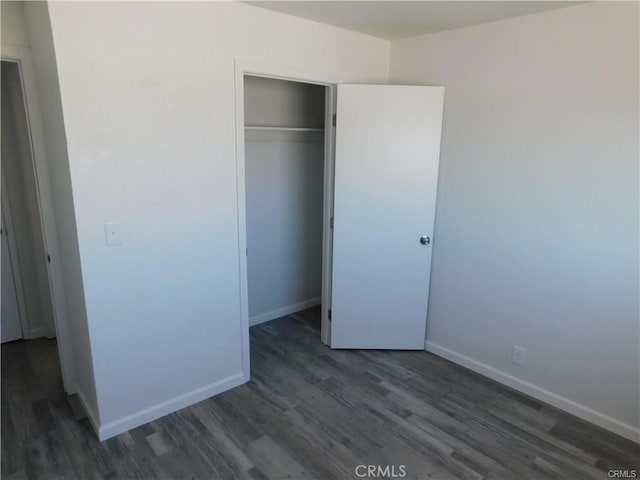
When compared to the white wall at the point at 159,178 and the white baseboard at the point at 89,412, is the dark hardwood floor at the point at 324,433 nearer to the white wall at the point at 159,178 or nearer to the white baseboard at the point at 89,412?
the white baseboard at the point at 89,412

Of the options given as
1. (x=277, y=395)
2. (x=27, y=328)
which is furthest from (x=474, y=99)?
(x=27, y=328)

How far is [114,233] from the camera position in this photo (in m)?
2.08

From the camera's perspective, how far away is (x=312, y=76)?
2.72 metres

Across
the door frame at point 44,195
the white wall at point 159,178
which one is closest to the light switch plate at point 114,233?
the white wall at point 159,178

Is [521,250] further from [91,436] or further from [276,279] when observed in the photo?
[91,436]

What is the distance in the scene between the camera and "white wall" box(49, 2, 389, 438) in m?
1.94

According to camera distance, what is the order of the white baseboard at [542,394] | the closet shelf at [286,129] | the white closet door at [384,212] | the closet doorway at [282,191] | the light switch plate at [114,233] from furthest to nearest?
1. the closet doorway at [282,191]
2. the closet shelf at [286,129]
3. the white closet door at [384,212]
4. the white baseboard at [542,394]
5. the light switch plate at [114,233]

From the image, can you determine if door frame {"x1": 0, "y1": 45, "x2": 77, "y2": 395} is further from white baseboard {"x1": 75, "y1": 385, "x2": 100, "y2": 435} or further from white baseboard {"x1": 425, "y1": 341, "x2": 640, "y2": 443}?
white baseboard {"x1": 425, "y1": 341, "x2": 640, "y2": 443}

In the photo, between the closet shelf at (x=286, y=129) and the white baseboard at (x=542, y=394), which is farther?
the closet shelf at (x=286, y=129)

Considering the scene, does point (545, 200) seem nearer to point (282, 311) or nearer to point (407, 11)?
point (407, 11)

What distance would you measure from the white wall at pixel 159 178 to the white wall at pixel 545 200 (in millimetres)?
1138

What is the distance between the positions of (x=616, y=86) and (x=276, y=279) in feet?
9.18

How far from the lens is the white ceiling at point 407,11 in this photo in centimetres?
228

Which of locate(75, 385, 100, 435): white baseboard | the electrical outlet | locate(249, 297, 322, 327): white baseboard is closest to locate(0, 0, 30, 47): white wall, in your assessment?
locate(75, 385, 100, 435): white baseboard
